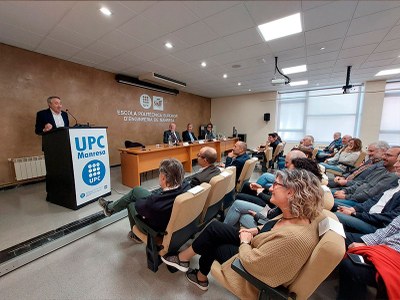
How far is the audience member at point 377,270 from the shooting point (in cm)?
94

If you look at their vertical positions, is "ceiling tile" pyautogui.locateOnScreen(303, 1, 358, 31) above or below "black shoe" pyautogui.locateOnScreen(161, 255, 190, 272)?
above

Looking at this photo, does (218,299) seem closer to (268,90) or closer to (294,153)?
(294,153)

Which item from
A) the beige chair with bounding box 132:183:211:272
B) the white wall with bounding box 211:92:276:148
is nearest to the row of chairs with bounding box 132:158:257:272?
the beige chair with bounding box 132:183:211:272

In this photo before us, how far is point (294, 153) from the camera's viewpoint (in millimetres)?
2006

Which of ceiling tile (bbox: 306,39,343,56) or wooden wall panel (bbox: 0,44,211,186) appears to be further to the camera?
wooden wall panel (bbox: 0,44,211,186)

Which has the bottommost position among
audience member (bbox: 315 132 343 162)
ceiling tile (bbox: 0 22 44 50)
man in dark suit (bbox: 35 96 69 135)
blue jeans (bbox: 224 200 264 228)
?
blue jeans (bbox: 224 200 264 228)

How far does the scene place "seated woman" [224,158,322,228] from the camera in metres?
1.60

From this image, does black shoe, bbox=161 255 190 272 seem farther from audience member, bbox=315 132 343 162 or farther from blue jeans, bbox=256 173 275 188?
audience member, bbox=315 132 343 162

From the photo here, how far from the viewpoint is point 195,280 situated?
1.44 metres

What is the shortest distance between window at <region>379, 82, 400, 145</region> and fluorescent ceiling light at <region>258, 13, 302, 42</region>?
549 centimetres

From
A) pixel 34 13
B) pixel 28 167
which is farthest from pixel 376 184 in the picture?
pixel 28 167

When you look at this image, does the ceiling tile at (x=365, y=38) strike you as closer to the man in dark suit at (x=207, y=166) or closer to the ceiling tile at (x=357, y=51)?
the ceiling tile at (x=357, y=51)

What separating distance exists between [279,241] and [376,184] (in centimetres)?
188

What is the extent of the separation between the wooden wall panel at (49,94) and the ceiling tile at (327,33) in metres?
4.79
